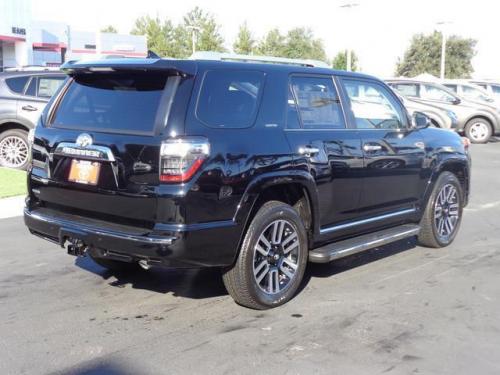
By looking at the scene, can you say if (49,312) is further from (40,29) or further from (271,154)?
(40,29)

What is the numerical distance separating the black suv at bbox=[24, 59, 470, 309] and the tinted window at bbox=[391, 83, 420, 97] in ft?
47.8

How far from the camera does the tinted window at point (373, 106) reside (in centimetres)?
580

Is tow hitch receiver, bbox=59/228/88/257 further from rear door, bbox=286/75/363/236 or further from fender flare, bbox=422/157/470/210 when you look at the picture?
fender flare, bbox=422/157/470/210

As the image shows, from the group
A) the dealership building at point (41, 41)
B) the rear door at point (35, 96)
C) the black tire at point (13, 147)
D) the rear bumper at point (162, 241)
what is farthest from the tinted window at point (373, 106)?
the dealership building at point (41, 41)

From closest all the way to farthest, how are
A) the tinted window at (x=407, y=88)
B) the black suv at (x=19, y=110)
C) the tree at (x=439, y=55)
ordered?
the black suv at (x=19, y=110) → the tinted window at (x=407, y=88) → the tree at (x=439, y=55)

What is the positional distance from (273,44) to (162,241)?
5674 cm

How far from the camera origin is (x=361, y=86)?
602cm

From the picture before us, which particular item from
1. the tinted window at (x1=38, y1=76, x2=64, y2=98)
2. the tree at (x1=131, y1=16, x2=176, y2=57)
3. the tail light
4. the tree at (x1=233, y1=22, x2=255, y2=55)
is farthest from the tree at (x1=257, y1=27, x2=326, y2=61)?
the tail light

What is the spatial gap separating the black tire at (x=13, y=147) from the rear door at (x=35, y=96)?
35 centimetres

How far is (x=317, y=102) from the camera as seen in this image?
541cm

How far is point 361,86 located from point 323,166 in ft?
4.16

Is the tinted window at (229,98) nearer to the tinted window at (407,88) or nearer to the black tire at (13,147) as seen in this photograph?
the black tire at (13,147)

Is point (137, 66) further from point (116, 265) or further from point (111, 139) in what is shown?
point (116, 265)

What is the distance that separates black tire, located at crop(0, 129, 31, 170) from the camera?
1131 cm
